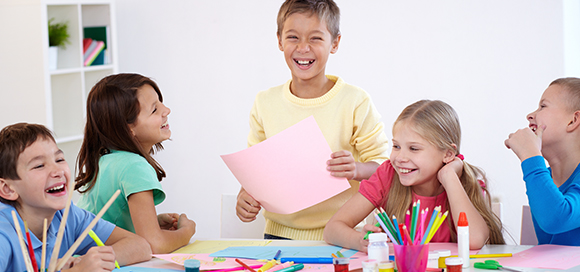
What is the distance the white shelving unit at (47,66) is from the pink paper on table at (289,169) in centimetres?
189

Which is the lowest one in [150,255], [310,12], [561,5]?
[150,255]

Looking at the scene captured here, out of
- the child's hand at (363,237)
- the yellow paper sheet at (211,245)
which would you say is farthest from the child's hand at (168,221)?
the child's hand at (363,237)

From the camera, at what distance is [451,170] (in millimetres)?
1450

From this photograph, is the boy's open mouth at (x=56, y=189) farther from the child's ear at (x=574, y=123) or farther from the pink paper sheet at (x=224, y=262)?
the child's ear at (x=574, y=123)

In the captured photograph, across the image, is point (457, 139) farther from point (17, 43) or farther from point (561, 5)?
point (17, 43)

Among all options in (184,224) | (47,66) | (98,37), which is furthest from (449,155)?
(98,37)

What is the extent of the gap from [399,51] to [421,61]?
15 centimetres

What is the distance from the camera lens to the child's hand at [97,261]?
110 cm

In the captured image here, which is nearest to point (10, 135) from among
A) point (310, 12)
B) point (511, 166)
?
point (310, 12)

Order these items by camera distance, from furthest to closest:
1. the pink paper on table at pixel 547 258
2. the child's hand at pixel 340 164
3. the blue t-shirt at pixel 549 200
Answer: the child's hand at pixel 340 164 → the blue t-shirt at pixel 549 200 → the pink paper on table at pixel 547 258

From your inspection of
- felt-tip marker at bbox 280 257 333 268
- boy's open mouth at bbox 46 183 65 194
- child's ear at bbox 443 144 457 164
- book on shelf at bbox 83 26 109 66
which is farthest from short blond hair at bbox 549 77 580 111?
book on shelf at bbox 83 26 109 66

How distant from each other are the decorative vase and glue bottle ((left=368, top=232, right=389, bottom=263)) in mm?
2600

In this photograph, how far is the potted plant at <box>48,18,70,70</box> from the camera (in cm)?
314

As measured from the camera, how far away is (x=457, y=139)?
61.0 inches
